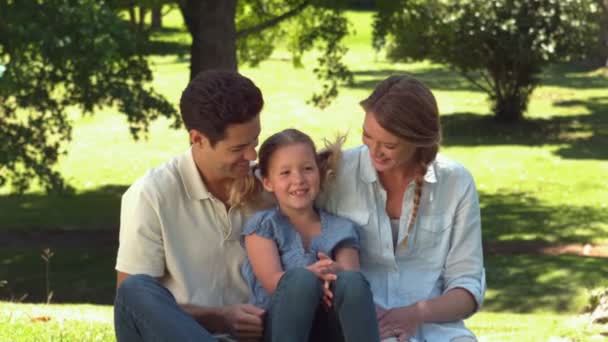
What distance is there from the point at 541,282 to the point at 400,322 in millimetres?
7836

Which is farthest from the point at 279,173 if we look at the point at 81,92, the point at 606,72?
the point at 606,72

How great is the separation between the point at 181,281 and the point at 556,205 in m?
13.2

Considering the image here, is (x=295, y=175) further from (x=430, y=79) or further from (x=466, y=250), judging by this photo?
(x=430, y=79)

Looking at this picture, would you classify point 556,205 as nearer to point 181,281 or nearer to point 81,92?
point 81,92

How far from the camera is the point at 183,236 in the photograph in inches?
172

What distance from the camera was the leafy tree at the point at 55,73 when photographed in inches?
431

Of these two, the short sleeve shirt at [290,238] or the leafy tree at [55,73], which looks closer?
the short sleeve shirt at [290,238]

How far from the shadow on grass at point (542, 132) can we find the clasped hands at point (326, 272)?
1739 cm

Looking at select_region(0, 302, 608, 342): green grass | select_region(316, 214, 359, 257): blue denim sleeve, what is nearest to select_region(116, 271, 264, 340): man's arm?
select_region(316, 214, 359, 257): blue denim sleeve

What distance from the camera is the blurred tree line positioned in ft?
36.2

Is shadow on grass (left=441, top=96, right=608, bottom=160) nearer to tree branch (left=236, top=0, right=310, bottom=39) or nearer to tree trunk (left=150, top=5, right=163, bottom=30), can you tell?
tree trunk (left=150, top=5, right=163, bottom=30)

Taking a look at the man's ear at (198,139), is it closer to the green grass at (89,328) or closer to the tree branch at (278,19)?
the green grass at (89,328)

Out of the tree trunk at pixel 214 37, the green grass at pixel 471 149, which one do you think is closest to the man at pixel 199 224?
the green grass at pixel 471 149

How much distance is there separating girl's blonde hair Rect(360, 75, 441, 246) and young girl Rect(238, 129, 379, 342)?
30 centimetres
